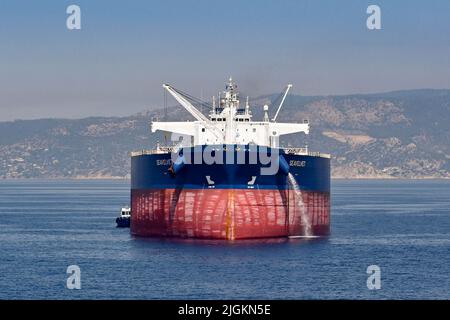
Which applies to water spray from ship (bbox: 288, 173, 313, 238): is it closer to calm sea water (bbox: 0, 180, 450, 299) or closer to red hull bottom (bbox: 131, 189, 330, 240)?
red hull bottom (bbox: 131, 189, 330, 240)

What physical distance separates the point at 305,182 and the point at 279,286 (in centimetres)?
2606

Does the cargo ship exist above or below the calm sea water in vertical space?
above

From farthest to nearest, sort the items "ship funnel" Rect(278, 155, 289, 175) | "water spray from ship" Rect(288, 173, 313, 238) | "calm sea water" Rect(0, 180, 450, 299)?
"water spray from ship" Rect(288, 173, 313, 238)
"ship funnel" Rect(278, 155, 289, 175)
"calm sea water" Rect(0, 180, 450, 299)

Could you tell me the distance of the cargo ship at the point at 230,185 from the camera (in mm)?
74312

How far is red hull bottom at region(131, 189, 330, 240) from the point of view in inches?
2913

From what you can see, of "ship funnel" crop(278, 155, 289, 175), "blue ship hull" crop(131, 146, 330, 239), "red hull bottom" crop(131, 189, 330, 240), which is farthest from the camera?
"ship funnel" crop(278, 155, 289, 175)

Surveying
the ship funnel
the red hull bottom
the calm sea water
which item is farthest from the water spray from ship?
the calm sea water

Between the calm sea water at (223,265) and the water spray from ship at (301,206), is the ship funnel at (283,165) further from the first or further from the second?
the calm sea water at (223,265)

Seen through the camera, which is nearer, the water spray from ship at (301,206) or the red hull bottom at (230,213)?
the red hull bottom at (230,213)

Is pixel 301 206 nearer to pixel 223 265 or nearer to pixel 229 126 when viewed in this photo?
pixel 229 126

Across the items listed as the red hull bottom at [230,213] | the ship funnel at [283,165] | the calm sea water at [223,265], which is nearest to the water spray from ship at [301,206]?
the red hull bottom at [230,213]

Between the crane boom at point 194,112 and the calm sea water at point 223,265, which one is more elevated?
the crane boom at point 194,112

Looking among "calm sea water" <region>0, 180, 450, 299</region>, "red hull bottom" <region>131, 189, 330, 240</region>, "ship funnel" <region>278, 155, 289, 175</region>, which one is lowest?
"calm sea water" <region>0, 180, 450, 299</region>
